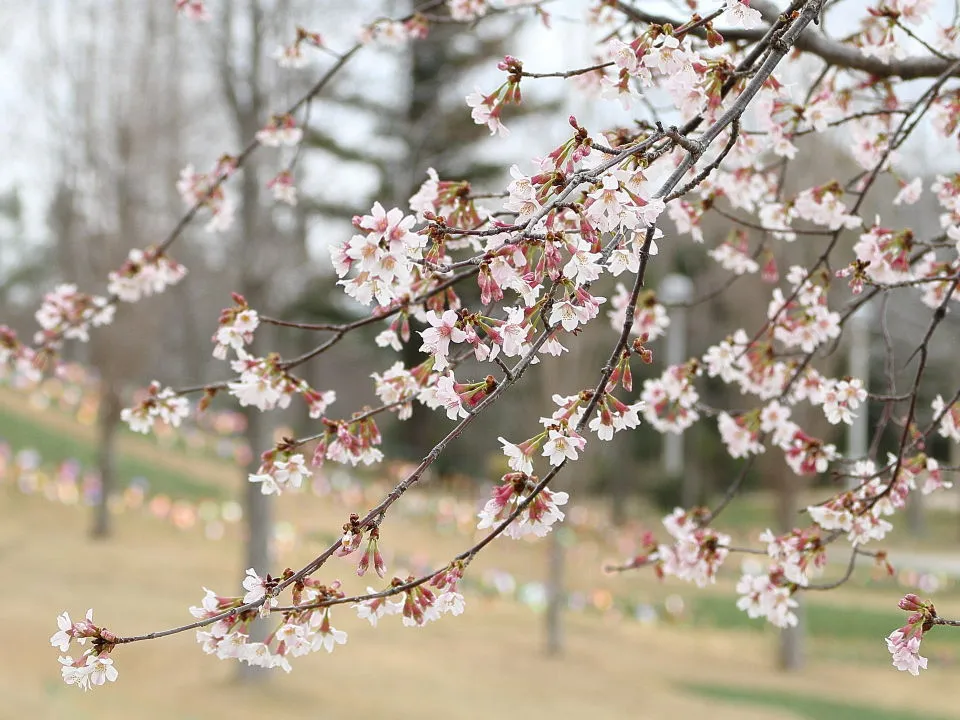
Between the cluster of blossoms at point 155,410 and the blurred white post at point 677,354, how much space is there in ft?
43.6

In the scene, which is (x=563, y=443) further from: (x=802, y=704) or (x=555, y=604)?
(x=555, y=604)

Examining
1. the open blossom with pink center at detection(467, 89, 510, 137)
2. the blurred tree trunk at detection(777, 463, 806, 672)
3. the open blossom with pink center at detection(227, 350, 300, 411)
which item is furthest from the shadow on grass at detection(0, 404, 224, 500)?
the open blossom with pink center at detection(467, 89, 510, 137)

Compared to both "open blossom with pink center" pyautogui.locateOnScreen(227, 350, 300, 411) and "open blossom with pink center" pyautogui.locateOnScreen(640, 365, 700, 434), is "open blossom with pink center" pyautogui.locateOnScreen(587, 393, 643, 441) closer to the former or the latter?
"open blossom with pink center" pyautogui.locateOnScreen(227, 350, 300, 411)

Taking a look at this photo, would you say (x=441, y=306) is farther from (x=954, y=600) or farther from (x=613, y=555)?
(x=613, y=555)

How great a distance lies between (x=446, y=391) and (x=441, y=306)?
568 millimetres

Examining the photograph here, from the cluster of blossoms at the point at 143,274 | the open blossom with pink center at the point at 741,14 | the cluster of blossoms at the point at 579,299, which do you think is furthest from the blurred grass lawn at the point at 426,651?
the open blossom with pink center at the point at 741,14

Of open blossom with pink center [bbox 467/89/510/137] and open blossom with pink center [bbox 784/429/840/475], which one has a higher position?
open blossom with pink center [bbox 467/89/510/137]

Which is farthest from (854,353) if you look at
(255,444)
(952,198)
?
(952,198)

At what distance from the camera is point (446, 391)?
1.35 meters

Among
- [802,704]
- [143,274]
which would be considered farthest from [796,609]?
[143,274]

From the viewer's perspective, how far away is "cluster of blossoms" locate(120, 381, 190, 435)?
6.45 feet

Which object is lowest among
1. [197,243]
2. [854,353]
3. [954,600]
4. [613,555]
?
[954,600]

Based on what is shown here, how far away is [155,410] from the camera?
2.00m

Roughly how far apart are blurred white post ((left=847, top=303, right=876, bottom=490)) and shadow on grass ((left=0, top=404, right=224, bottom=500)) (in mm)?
8124
